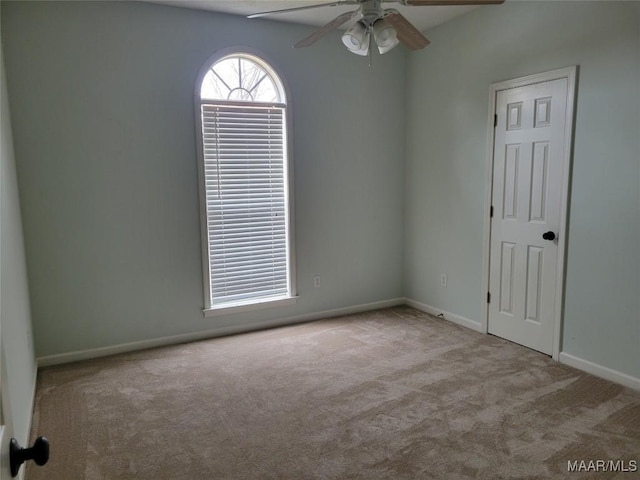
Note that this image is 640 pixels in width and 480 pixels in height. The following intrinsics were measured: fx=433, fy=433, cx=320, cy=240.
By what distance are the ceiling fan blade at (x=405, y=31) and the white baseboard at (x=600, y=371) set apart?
2513 millimetres

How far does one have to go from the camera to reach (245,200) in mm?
4043

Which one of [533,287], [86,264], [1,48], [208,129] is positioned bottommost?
[533,287]

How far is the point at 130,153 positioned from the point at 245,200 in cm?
105

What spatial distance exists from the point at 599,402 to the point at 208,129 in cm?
357

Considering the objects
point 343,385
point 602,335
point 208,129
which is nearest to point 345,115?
point 208,129

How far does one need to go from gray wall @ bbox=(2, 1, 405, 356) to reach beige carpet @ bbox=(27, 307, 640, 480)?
1.59 ft

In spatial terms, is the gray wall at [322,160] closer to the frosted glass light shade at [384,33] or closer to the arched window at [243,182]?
the arched window at [243,182]

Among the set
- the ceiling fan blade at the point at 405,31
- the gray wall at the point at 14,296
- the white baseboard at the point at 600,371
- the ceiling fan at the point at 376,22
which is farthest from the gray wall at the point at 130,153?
the white baseboard at the point at 600,371

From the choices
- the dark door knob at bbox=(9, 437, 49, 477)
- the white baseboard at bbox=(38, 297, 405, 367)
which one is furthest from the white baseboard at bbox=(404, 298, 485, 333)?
the dark door knob at bbox=(9, 437, 49, 477)

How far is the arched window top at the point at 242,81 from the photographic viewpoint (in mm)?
3855

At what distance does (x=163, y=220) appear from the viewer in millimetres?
3711

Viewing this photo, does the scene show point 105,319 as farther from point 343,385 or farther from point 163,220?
point 343,385

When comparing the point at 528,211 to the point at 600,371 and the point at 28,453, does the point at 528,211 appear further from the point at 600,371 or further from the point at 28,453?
the point at 28,453

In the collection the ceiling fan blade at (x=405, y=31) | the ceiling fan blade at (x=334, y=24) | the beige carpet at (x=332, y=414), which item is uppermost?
the ceiling fan blade at (x=334, y=24)
